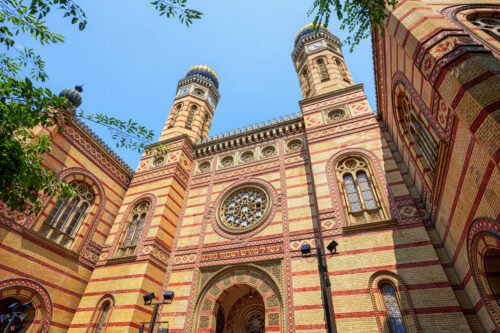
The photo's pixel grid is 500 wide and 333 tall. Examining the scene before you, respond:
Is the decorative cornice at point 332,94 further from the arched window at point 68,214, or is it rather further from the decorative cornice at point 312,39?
the arched window at point 68,214

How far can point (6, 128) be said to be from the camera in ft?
16.4

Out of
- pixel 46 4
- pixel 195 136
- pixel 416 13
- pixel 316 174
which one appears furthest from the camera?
pixel 195 136

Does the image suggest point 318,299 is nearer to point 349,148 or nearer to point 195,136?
point 349,148

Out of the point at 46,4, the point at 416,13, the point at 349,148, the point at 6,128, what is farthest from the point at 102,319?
the point at 416,13

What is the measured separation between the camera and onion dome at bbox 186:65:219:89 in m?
20.2

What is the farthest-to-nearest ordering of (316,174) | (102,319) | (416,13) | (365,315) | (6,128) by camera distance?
(316,174), (102,319), (365,315), (416,13), (6,128)

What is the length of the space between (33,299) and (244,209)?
26.0ft

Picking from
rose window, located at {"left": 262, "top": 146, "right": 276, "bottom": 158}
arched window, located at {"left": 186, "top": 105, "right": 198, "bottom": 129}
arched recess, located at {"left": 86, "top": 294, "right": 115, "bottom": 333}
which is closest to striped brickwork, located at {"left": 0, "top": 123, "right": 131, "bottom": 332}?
arched recess, located at {"left": 86, "top": 294, "right": 115, "bottom": 333}

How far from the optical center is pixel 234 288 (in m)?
9.56

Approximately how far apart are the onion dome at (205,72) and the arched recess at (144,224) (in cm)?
1140

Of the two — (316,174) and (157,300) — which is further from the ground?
(316,174)

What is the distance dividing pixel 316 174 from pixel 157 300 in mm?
7477

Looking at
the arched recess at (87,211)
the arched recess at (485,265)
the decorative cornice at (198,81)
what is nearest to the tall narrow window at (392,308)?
the arched recess at (485,265)

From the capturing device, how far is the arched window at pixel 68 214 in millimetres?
10312
